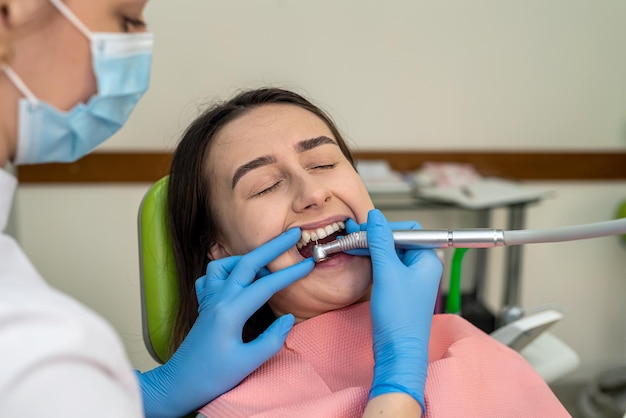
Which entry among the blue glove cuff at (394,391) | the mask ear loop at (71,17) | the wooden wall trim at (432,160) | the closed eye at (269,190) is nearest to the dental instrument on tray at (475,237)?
the closed eye at (269,190)

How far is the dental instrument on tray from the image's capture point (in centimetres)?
99

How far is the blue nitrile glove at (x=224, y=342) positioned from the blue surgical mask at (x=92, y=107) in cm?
35

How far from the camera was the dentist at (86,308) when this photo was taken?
0.60 meters

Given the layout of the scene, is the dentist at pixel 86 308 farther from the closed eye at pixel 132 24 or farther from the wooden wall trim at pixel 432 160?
the wooden wall trim at pixel 432 160

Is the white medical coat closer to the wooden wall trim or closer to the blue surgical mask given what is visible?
the blue surgical mask

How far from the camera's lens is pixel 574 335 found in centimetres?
327

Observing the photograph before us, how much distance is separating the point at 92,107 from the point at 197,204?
0.54m

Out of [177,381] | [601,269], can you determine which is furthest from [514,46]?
[177,381]

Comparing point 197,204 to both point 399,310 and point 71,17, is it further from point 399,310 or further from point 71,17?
point 71,17

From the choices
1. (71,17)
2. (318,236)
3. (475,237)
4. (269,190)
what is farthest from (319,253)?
(71,17)

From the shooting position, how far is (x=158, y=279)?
1432mm

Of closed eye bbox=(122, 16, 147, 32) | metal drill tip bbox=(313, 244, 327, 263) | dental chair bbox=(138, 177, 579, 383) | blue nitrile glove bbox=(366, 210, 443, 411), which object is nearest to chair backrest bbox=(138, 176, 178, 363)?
dental chair bbox=(138, 177, 579, 383)

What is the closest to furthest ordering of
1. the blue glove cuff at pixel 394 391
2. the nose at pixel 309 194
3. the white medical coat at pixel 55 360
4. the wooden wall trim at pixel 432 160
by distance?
the white medical coat at pixel 55 360
the blue glove cuff at pixel 394 391
the nose at pixel 309 194
the wooden wall trim at pixel 432 160

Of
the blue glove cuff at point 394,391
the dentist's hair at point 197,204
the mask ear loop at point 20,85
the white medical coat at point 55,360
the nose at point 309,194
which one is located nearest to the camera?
the white medical coat at point 55,360
